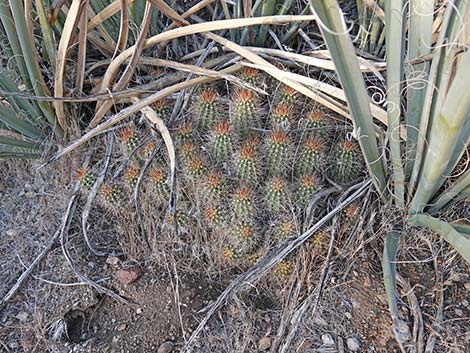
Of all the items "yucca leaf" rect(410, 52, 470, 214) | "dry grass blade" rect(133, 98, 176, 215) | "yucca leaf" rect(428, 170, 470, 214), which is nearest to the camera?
"yucca leaf" rect(410, 52, 470, 214)

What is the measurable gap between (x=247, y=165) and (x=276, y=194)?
0.11 m

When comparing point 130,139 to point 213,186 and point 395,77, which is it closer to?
point 213,186

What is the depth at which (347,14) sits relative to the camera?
1.70m

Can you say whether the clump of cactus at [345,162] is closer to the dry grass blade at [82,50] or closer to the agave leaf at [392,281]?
the agave leaf at [392,281]

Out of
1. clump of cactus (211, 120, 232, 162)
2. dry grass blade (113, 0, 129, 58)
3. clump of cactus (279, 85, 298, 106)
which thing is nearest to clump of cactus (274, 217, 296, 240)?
clump of cactus (211, 120, 232, 162)

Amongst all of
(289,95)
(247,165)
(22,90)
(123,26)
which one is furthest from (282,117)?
(22,90)

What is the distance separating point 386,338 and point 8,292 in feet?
3.43

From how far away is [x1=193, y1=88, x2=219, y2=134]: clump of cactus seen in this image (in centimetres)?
147

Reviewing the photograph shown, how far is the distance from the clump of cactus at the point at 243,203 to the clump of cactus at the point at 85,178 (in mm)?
423

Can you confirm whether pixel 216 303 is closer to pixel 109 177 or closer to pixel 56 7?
pixel 109 177

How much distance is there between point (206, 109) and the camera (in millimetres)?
1476

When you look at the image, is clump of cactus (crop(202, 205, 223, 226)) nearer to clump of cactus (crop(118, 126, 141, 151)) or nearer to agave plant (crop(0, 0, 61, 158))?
clump of cactus (crop(118, 126, 141, 151))

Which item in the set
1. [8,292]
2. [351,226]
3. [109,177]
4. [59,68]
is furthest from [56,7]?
[351,226]

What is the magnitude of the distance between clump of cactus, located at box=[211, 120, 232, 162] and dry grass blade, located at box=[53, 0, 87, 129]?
46cm
